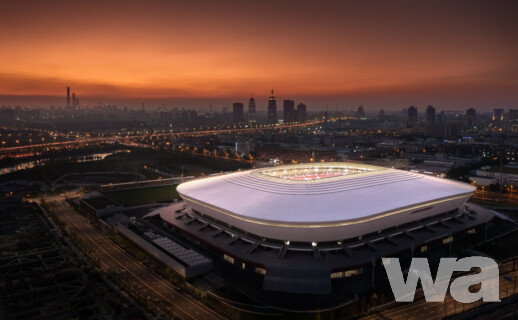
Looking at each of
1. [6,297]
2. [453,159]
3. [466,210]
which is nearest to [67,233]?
[6,297]

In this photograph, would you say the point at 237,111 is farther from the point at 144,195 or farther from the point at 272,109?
the point at 144,195

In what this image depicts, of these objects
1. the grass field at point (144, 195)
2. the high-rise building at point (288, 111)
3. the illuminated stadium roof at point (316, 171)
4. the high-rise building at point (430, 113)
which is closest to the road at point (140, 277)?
the grass field at point (144, 195)

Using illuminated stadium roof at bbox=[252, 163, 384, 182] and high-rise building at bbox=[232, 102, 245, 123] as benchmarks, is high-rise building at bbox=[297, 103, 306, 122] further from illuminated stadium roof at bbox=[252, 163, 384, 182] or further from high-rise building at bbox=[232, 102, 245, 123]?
illuminated stadium roof at bbox=[252, 163, 384, 182]

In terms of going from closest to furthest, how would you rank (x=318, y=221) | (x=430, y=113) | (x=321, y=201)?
(x=318, y=221) → (x=321, y=201) → (x=430, y=113)

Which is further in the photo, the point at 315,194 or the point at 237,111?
the point at 237,111

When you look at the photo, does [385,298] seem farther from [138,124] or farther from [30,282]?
[138,124]

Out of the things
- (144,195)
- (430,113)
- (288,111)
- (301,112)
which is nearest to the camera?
(144,195)

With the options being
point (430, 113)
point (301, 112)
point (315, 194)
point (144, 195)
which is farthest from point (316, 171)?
point (301, 112)
